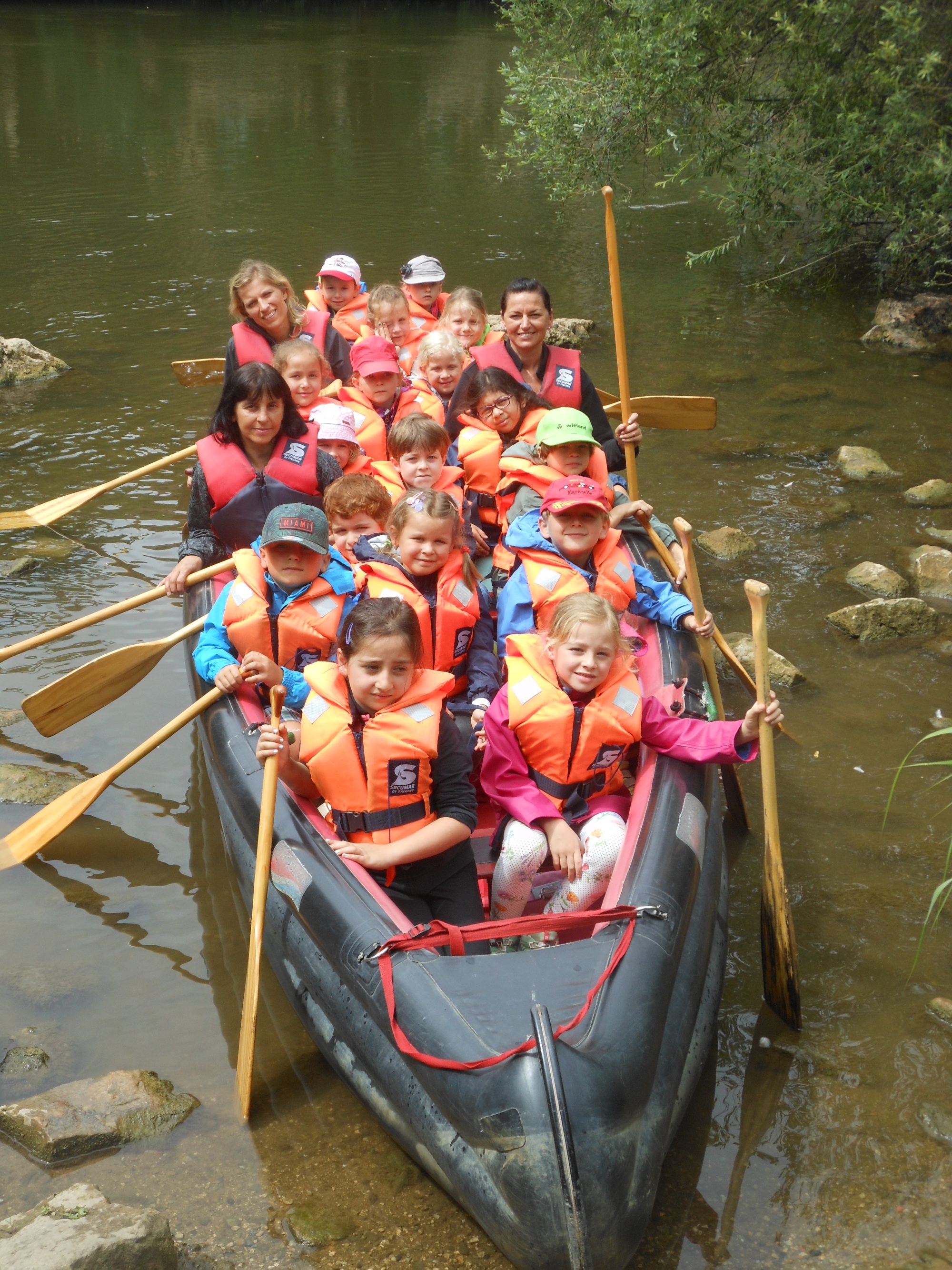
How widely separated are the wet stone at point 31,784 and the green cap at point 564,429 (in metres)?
2.01

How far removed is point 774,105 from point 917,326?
6.51 ft

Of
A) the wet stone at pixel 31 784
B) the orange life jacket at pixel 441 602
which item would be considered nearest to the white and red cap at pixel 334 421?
the orange life jacket at pixel 441 602

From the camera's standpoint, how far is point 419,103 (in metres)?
17.4

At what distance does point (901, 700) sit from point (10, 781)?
3414 millimetres

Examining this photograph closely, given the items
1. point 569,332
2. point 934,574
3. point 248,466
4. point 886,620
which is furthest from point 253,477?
point 569,332

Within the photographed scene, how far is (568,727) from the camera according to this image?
9.50 ft

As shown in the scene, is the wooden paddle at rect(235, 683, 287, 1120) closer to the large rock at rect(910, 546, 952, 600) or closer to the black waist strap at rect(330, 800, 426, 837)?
the black waist strap at rect(330, 800, 426, 837)

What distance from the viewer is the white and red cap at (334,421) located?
4488mm

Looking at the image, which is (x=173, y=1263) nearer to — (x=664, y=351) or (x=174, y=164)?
(x=664, y=351)

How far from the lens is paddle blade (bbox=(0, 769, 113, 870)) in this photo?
3.66 m

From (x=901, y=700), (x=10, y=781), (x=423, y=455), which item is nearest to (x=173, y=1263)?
(x=10, y=781)

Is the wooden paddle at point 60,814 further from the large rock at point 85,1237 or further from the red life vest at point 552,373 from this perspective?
the red life vest at point 552,373

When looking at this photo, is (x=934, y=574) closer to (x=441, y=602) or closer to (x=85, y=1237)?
(x=441, y=602)

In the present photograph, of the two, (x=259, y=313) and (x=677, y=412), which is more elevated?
(x=259, y=313)
